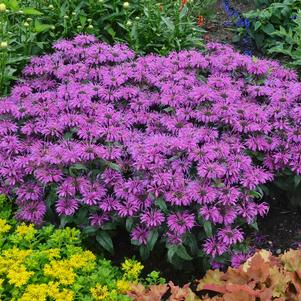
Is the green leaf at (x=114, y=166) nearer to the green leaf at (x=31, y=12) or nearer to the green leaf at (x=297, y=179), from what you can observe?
the green leaf at (x=297, y=179)

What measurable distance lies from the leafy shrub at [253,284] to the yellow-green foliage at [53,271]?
8.5 inches

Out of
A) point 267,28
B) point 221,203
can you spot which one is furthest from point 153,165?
point 267,28

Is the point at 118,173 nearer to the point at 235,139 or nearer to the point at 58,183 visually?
the point at 58,183

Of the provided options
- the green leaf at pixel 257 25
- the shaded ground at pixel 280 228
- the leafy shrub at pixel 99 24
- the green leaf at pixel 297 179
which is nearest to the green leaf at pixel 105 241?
the shaded ground at pixel 280 228

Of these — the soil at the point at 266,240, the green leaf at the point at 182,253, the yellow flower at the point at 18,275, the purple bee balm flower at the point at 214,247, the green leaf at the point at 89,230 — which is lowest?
the soil at the point at 266,240

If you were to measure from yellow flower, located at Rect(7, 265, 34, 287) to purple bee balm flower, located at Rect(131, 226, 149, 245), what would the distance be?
0.66 metres

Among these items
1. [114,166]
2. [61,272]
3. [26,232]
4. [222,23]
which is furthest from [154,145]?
[222,23]

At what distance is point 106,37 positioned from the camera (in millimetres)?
4941

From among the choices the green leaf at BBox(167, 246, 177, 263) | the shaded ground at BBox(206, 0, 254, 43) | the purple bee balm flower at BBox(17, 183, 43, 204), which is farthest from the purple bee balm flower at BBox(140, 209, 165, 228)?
the shaded ground at BBox(206, 0, 254, 43)

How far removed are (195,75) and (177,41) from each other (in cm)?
78

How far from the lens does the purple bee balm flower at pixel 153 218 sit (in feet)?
10.0

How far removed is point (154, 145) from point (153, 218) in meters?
0.45

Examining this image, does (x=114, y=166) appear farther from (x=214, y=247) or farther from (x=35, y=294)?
(x=35, y=294)

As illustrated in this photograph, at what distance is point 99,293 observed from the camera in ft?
8.63
